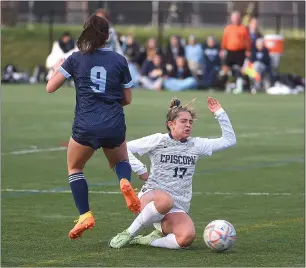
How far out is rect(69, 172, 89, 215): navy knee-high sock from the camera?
32.4 ft

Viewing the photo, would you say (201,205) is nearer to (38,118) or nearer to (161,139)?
(161,139)

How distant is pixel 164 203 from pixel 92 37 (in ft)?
5.19

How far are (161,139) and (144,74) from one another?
25668mm

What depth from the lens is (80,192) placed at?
9961 millimetres

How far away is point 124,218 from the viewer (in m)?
11.4

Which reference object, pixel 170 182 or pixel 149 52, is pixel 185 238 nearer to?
pixel 170 182

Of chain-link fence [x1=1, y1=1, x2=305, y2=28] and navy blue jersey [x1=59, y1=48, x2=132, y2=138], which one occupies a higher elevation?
navy blue jersey [x1=59, y1=48, x2=132, y2=138]

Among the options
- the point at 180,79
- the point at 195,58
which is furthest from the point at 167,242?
the point at 195,58

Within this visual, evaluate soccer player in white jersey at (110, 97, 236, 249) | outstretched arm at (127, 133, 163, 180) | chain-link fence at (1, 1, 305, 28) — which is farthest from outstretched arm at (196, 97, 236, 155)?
chain-link fence at (1, 1, 305, 28)

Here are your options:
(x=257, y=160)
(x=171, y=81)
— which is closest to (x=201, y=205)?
(x=257, y=160)

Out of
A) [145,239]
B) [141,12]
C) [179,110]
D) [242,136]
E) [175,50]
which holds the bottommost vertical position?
[175,50]

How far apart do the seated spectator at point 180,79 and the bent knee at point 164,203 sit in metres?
24.7

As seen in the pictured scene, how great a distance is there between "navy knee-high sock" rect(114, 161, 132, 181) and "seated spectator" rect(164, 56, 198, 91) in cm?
2430

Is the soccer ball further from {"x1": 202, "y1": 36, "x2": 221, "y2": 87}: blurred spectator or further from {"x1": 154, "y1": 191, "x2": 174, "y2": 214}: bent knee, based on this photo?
{"x1": 202, "y1": 36, "x2": 221, "y2": 87}: blurred spectator
